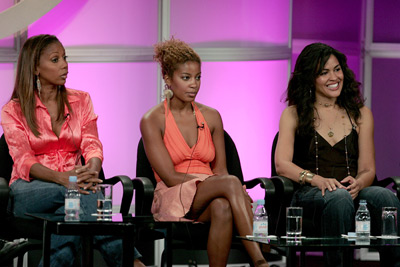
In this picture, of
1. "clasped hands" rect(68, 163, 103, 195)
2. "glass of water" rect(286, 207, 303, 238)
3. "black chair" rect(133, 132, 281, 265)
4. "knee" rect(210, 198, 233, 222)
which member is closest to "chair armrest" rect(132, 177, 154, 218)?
"black chair" rect(133, 132, 281, 265)

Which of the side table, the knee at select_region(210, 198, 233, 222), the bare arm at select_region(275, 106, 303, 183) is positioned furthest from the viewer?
the bare arm at select_region(275, 106, 303, 183)

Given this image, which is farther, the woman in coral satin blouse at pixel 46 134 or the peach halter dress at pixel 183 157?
the peach halter dress at pixel 183 157

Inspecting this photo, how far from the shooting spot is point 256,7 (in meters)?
5.57

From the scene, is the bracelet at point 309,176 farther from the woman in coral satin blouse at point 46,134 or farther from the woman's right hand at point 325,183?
the woman in coral satin blouse at point 46,134

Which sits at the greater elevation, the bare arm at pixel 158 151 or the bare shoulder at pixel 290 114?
the bare shoulder at pixel 290 114

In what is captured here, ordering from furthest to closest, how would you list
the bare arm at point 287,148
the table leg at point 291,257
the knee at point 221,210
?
the bare arm at point 287,148 < the knee at point 221,210 < the table leg at point 291,257

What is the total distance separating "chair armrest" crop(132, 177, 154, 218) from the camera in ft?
13.3

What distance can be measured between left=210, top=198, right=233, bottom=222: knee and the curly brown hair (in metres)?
0.97

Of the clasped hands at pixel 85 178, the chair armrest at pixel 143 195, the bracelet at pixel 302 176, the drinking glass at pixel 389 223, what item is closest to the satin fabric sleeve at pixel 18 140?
the clasped hands at pixel 85 178

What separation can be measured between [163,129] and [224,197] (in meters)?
0.76

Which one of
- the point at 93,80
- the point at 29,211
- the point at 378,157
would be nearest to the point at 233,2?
the point at 93,80

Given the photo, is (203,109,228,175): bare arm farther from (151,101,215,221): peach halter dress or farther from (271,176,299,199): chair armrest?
(271,176,299,199): chair armrest

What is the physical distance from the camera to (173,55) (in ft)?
14.8

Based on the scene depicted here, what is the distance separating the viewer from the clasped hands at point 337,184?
4.15m
